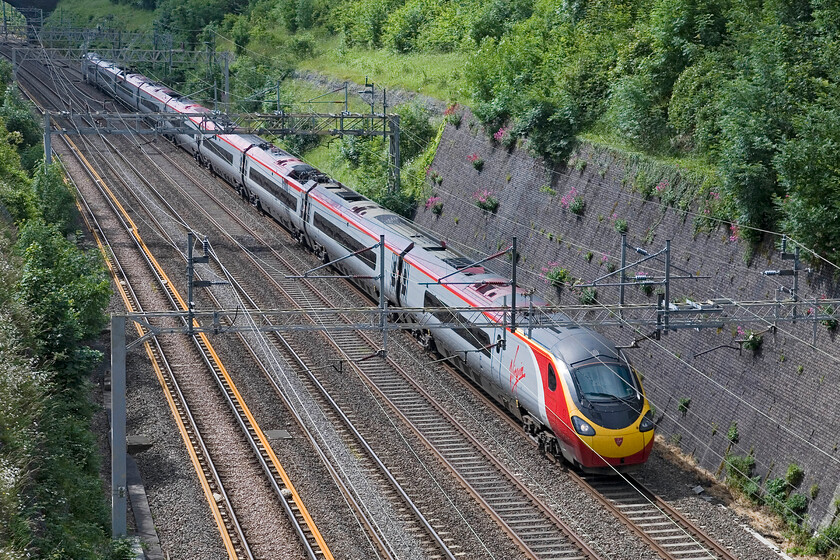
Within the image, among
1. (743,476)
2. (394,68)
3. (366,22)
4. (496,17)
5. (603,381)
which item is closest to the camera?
(603,381)

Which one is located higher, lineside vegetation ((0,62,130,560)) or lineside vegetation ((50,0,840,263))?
lineside vegetation ((50,0,840,263))

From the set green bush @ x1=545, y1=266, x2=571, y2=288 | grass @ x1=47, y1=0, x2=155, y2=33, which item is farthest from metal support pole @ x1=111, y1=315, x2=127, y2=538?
grass @ x1=47, y1=0, x2=155, y2=33

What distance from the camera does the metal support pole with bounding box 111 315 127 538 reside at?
16.5m

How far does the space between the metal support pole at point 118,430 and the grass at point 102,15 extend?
252 ft

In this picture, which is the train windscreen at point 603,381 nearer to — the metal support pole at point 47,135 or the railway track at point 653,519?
the railway track at point 653,519

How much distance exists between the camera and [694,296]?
2377 cm

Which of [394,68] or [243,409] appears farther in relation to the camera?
[394,68]

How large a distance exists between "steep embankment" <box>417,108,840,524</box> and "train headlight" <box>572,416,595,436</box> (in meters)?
3.86

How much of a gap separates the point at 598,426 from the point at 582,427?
0.31 meters

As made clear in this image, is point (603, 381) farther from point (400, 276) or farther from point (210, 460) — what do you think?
point (400, 276)

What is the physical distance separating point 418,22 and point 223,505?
41170mm

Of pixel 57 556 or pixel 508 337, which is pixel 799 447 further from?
pixel 57 556

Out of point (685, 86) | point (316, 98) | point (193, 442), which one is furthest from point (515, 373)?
point (316, 98)

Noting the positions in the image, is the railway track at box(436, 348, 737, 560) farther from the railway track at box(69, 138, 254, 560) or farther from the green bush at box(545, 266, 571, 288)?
the green bush at box(545, 266, 571, 288)
